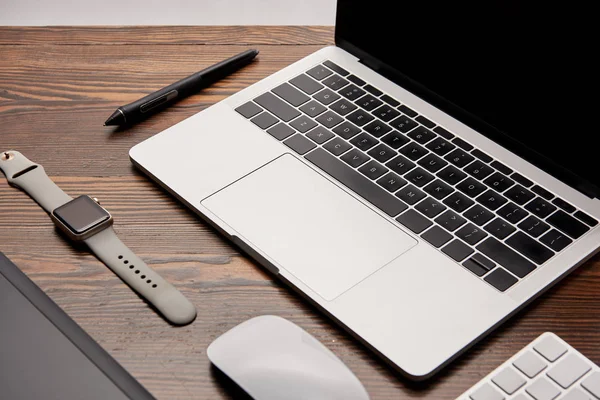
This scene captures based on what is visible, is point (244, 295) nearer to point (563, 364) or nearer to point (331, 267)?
point (331, 267)

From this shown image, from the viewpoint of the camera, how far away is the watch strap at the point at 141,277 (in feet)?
2.27

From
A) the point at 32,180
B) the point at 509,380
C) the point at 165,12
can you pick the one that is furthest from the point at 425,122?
the point at 165,12

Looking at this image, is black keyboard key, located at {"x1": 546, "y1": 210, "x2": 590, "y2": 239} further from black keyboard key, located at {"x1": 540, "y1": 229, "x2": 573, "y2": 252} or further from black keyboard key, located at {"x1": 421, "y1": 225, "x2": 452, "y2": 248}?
black keyboard key, located at {"x1": 421, "y1": 225, "x2": 452, "y2": 248}

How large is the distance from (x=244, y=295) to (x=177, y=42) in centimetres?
46

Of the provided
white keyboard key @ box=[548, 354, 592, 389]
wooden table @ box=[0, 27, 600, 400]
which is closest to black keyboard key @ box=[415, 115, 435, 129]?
wooden table @ box=[0, 27, 600, 400]

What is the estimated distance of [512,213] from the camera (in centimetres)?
75

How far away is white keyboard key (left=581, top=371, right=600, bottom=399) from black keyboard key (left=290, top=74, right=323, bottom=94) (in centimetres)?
47

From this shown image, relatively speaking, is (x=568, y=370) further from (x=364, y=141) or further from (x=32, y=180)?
(x=32, y=180)

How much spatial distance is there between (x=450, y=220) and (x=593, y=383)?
0.21 meters

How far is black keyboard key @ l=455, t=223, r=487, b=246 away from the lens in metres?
0.72

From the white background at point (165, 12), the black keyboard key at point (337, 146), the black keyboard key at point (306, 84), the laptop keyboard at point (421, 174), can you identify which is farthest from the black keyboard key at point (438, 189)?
the white background at point (165, 12)

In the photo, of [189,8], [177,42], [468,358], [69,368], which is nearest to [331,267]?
[468,358]

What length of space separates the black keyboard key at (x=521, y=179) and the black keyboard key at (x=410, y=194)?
11cm

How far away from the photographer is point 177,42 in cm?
102
